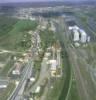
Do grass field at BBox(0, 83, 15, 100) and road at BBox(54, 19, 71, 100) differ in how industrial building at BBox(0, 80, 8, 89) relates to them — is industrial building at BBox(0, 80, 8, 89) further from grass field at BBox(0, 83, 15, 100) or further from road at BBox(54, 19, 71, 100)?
road at BBox(54, 19, 71, 100)

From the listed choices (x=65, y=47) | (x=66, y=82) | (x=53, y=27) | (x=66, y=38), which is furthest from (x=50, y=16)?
(x=66, y=82)

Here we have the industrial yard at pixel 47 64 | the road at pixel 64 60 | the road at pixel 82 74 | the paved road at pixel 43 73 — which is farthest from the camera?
the paved road at pixel 43 73

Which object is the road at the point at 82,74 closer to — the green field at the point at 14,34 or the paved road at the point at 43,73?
the paved road at the point at 43,73

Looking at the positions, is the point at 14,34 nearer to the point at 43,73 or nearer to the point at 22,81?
the point at 43,73

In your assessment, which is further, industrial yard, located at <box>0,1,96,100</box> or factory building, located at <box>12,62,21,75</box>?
factory building, located at <box>12,62,21,75</box>

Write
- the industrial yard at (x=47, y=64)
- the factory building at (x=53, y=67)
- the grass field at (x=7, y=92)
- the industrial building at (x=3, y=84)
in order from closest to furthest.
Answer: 1. the grass field at (x=7, y=92)
2. the industrial yard at (x=47, y=64)
3. the industrial building at (x=3, y=84)
4. the factory building at (x=53, y=67)

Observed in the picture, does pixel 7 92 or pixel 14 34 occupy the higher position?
pixel 14 34

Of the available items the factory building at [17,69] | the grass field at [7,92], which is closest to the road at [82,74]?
the factory building at [17,69]

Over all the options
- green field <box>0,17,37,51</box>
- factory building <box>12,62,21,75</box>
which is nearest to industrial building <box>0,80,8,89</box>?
factory building <box>12,62,21,75</box>

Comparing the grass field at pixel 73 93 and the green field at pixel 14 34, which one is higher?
the green field at pixel 14 34

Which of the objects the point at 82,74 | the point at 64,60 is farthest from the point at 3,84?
the point at 64,60

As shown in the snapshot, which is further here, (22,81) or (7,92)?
(22,81)
